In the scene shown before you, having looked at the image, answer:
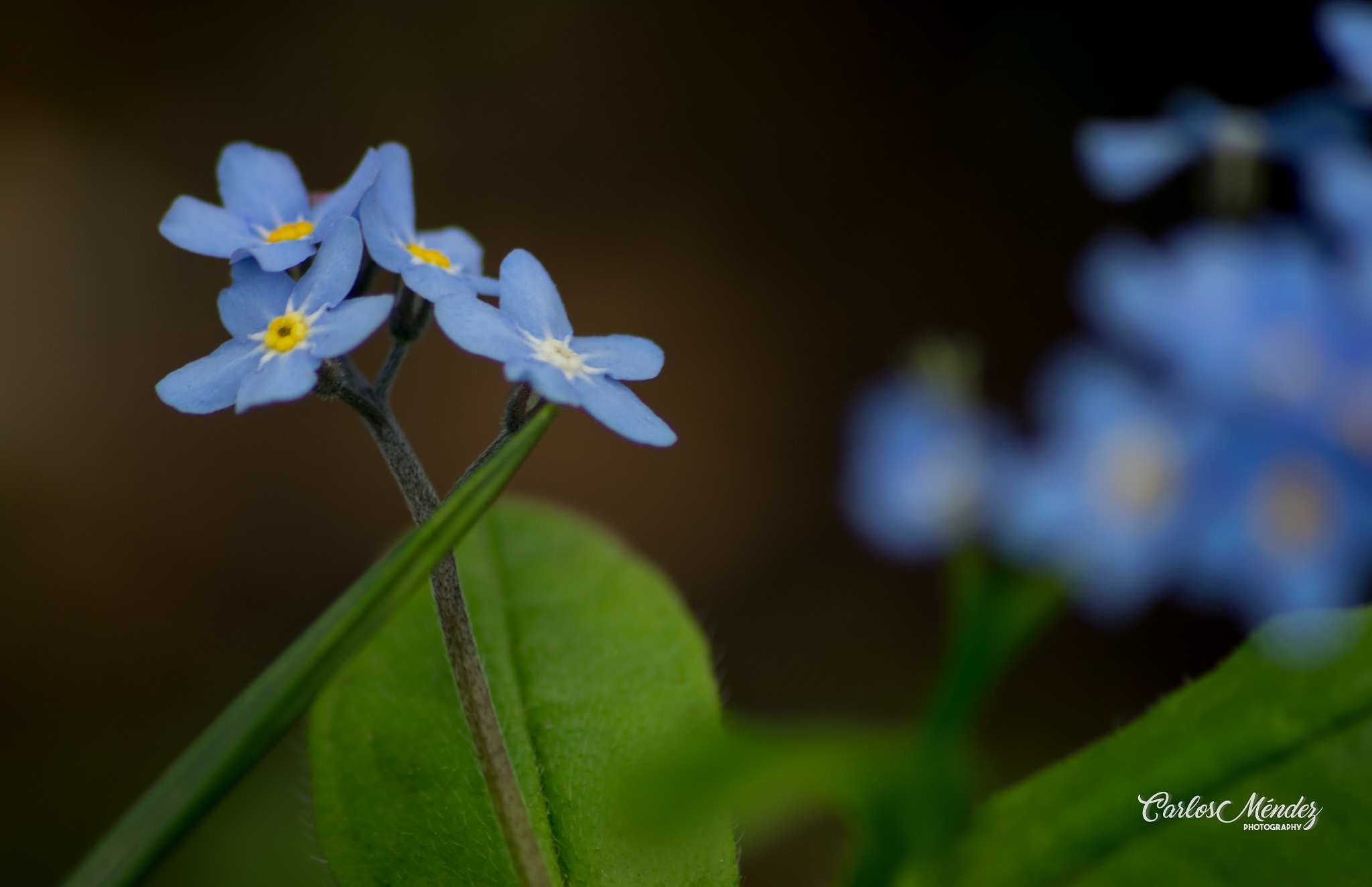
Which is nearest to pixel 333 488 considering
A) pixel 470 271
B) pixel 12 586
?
pixel 12 586

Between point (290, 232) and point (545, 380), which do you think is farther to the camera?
point (290, 232)

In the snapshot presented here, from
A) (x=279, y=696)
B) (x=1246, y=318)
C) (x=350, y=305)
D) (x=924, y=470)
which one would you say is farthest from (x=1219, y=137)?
(x=279, y=696)

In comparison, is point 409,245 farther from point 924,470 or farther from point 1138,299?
point 924,470

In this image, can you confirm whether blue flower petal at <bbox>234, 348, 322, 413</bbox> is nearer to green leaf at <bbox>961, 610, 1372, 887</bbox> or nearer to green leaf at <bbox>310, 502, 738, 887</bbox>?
green leaf at <bbox>310, 502, 738, 887</bbox>

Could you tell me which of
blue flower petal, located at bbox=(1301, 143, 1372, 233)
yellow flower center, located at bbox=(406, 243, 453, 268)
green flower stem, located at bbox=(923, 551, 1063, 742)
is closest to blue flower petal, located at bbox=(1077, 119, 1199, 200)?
blue flower petal, located at bbox=(1301, 143, 1372, 233)

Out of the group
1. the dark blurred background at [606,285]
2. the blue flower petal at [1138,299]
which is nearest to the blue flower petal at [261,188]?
the blue flower petal at [1138,299]

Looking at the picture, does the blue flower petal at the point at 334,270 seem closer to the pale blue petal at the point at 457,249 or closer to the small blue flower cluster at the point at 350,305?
the small blue flower cluster at the point at 350,305

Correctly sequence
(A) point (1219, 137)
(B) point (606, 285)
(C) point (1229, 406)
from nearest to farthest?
(C) point (1229, 406), (A) point (1219, 137), (B) point (606, 285)
